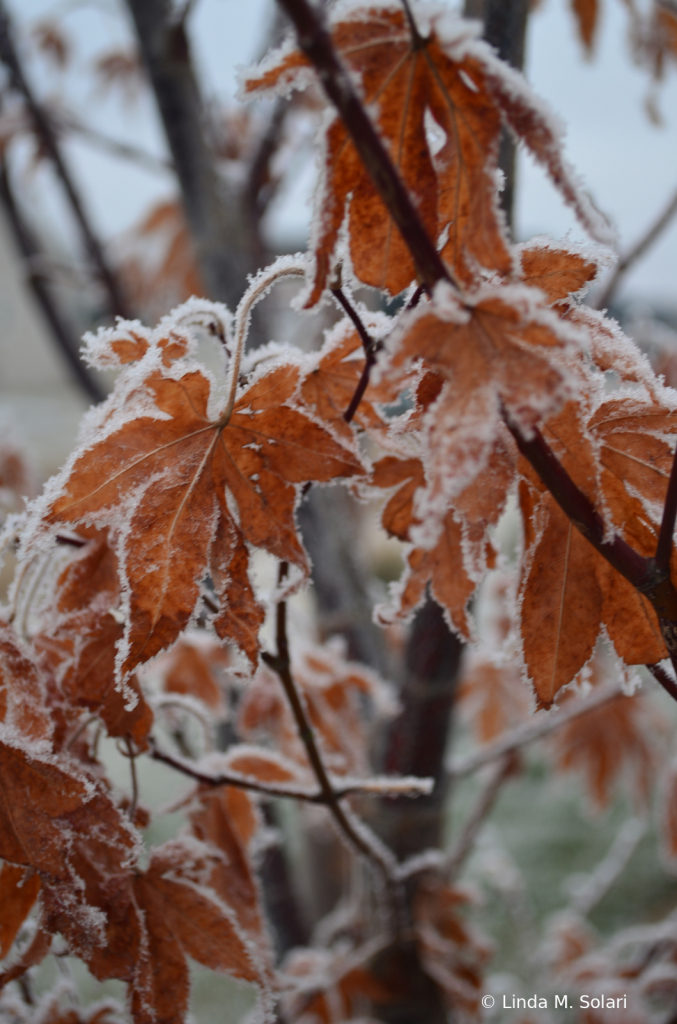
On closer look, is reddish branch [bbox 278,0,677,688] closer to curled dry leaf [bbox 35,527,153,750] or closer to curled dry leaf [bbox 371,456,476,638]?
curled dry leaf [bbox 371,456,476,638]

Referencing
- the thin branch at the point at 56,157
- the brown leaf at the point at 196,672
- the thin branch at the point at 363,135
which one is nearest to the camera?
the thin branch at the point at 363,135

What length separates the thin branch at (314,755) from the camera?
1.59 feet

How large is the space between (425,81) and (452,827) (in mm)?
2424

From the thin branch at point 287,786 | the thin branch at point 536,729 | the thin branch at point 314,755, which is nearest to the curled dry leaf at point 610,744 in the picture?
the thin branch at point 536,729

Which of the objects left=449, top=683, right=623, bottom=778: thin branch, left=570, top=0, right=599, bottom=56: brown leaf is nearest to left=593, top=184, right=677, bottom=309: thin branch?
left=570, top=0, right=599, bottom=56: brown leaf

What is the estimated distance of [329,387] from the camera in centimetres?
43

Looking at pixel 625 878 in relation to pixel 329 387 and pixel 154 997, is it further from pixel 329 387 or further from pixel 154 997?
pixel 329 387

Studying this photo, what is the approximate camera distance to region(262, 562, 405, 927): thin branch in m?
0.48

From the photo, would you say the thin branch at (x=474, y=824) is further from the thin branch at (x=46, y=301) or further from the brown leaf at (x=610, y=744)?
the thin branch at (x=46, y=301)

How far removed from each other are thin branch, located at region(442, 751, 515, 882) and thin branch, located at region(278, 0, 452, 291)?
0.83 meters

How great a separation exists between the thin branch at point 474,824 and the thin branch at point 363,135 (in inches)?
32.8

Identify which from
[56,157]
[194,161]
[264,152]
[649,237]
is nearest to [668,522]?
[649,237]

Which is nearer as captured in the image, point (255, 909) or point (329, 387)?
point (329, 387)

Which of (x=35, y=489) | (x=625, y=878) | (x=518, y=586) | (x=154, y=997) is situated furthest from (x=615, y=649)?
(x=625, y=878)
